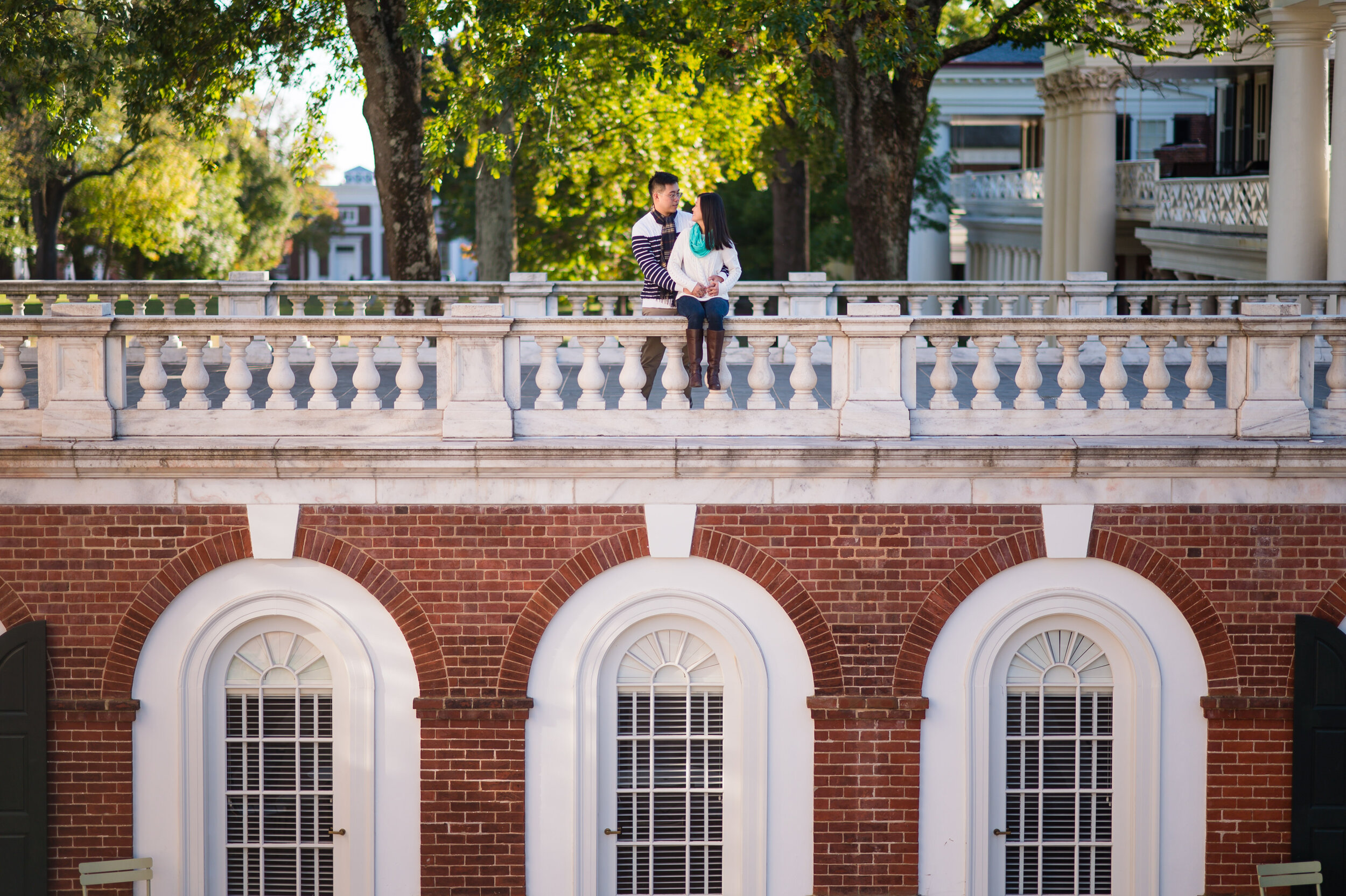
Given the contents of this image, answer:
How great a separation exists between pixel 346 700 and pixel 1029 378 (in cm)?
564

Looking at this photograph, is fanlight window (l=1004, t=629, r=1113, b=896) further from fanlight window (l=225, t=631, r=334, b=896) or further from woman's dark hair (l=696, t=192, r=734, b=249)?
fanlight window (l=225, t=631, r=334, b=896)

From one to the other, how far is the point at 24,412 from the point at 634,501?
14.6 feet

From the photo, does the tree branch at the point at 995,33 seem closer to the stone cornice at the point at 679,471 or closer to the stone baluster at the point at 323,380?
the stone cornice at the point at 679,471

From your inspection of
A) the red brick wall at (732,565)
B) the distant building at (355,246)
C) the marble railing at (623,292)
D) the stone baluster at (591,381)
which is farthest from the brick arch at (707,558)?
the distant building at (355,246)

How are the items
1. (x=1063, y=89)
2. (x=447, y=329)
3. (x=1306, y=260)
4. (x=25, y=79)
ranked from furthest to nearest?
(x=1063, y=89), (x=1306, y=260), (x=25, y=79), (x=447, y=329)

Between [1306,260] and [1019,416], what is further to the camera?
[1306,260]

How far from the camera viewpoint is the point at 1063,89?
35281mm

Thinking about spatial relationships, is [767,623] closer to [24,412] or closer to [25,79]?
[24,412]

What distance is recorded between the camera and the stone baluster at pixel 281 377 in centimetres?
1105

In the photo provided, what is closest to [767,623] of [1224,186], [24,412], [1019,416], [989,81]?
[1019,416]

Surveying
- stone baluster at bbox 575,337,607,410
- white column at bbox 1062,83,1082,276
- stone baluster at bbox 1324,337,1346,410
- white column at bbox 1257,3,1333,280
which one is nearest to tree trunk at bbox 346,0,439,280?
stone baluster at bbox 575,337,607,410

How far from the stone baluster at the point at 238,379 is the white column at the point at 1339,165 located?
13524 millimetres

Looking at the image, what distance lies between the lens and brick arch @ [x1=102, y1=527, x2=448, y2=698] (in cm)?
1116

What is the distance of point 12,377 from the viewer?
1101 cm
